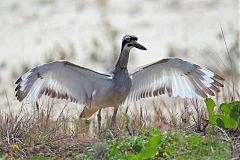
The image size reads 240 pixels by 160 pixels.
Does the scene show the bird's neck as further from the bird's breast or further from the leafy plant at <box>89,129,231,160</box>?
the leafy plant at <box>89,129,231,160</box>

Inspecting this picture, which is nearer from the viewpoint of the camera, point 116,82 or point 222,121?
point 222,121

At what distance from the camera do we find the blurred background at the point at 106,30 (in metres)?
14.9

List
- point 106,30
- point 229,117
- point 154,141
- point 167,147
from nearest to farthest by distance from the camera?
point 154,141
point 167,147
point 229,117
point 106,30

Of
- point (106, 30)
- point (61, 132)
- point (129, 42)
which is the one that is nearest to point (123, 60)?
point (129, 42)

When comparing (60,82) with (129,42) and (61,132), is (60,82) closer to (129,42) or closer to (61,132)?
(129,42)

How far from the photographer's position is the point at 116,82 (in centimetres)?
923

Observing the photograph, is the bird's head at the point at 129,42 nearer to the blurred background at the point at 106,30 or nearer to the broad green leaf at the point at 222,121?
the broad green leaf at the point at 222,121

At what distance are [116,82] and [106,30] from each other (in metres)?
7.08

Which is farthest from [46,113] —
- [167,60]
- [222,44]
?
[222,44]

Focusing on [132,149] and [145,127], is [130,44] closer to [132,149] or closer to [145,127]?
[145,127]

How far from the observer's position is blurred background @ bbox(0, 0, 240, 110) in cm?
1491

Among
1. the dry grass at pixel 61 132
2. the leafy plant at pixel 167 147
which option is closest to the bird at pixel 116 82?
the dry grass at pixel 61 132

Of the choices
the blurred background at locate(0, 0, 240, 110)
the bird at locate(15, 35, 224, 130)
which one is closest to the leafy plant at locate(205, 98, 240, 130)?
the bird at locate(15, 35, 224, 130)

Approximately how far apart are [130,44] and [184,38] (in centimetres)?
640
